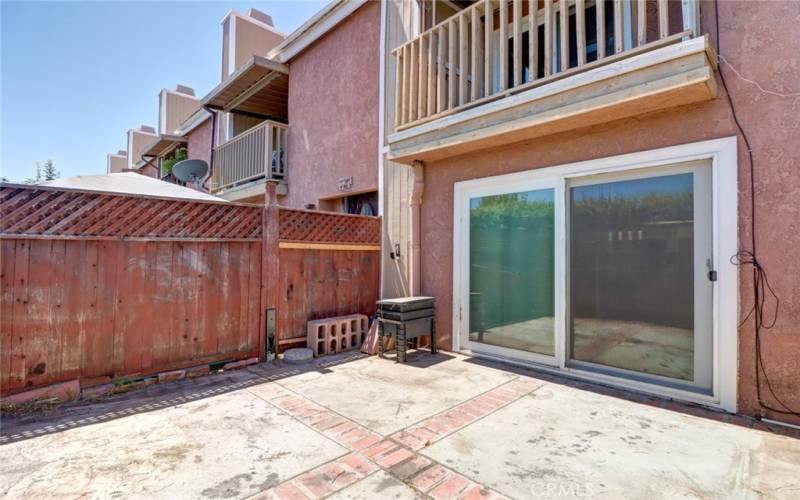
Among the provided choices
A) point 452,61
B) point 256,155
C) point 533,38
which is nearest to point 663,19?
point 533,38

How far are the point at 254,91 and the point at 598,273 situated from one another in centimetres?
957

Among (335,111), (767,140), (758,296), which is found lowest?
(758,296)

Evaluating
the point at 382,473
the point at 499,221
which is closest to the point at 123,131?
the point at 499,221

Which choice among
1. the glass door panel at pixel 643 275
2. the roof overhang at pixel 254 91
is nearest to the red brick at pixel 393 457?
the glass door panel at pixel 643 275

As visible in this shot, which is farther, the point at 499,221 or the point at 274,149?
the point at 274,149

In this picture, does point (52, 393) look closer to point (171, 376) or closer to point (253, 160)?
point (171, 376)

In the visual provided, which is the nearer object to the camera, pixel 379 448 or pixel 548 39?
pixel 379 448

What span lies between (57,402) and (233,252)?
88.1 inches

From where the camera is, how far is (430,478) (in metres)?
2.37

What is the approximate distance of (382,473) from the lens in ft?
7.93

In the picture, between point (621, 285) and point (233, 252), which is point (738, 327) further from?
point (233, 252)

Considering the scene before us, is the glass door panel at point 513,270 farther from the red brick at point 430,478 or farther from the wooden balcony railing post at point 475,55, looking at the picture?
the red brick at point 430,478

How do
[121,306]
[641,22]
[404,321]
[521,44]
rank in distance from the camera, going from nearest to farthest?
[641,22] → [121,306] → [521,44] → [404,321]

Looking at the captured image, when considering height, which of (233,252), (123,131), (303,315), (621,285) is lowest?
(303,315)
